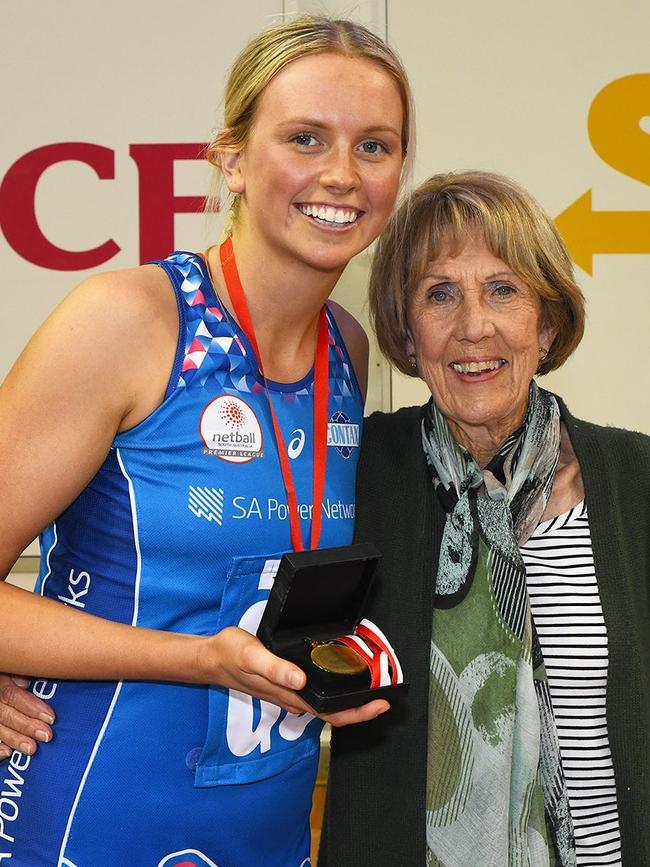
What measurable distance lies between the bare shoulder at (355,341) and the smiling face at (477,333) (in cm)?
14

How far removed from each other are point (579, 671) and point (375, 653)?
1.62 feet

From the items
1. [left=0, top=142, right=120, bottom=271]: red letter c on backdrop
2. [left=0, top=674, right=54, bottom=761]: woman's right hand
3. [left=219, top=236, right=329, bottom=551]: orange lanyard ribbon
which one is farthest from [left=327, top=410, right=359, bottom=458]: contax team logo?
[left=0, top=142, right=120, bottom=271]: red letter c on backdrop

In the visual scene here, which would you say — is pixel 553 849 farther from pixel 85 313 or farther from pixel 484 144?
pixel 484 144

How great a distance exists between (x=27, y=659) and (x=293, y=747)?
0.43m

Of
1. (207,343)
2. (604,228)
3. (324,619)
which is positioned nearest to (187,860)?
(324,619)

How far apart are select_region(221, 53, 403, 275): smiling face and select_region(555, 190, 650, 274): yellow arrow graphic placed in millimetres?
2444

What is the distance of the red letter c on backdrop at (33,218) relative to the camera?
379cm

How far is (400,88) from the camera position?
1569mm

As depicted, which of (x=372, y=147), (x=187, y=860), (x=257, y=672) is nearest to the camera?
(x=257, y=672)

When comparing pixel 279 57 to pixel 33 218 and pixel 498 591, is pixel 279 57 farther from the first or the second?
pixel 33 218

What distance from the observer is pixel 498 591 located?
1.68 metres

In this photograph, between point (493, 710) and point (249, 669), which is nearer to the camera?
point (249, 669)

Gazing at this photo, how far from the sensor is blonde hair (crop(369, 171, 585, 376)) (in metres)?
1.71

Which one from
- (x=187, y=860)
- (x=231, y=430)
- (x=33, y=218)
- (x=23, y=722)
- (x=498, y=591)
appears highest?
(x=33, y=218)
